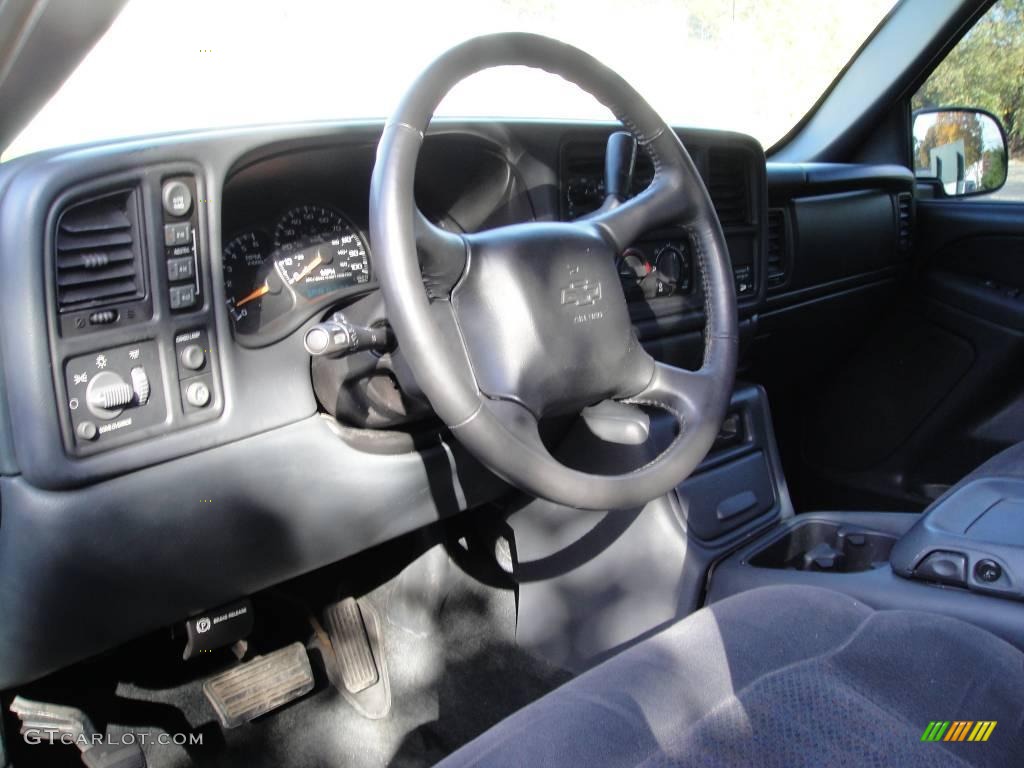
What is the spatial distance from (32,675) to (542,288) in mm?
948

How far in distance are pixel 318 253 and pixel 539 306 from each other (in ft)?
1.48

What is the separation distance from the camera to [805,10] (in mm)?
2893

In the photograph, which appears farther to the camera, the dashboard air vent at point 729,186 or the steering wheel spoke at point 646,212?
the dashboard air vent at point 729,186

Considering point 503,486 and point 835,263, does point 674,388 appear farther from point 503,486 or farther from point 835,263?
point 835,263

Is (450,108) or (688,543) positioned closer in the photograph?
(450,108)

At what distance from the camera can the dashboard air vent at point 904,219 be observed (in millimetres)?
2848

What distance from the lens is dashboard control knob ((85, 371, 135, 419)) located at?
1.21m

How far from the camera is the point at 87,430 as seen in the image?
4.00 feet

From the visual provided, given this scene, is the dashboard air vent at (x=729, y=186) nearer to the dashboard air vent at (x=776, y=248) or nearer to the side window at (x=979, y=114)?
the dashboard air vent at (x=776, y=248)

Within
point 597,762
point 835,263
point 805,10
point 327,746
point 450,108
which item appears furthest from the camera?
point 805,10

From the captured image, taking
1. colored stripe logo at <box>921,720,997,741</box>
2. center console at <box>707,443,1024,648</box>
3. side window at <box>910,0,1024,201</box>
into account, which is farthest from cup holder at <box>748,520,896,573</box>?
side window at <box>910,0,1024,201</box>

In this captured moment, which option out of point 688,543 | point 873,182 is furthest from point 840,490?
point 688,543
